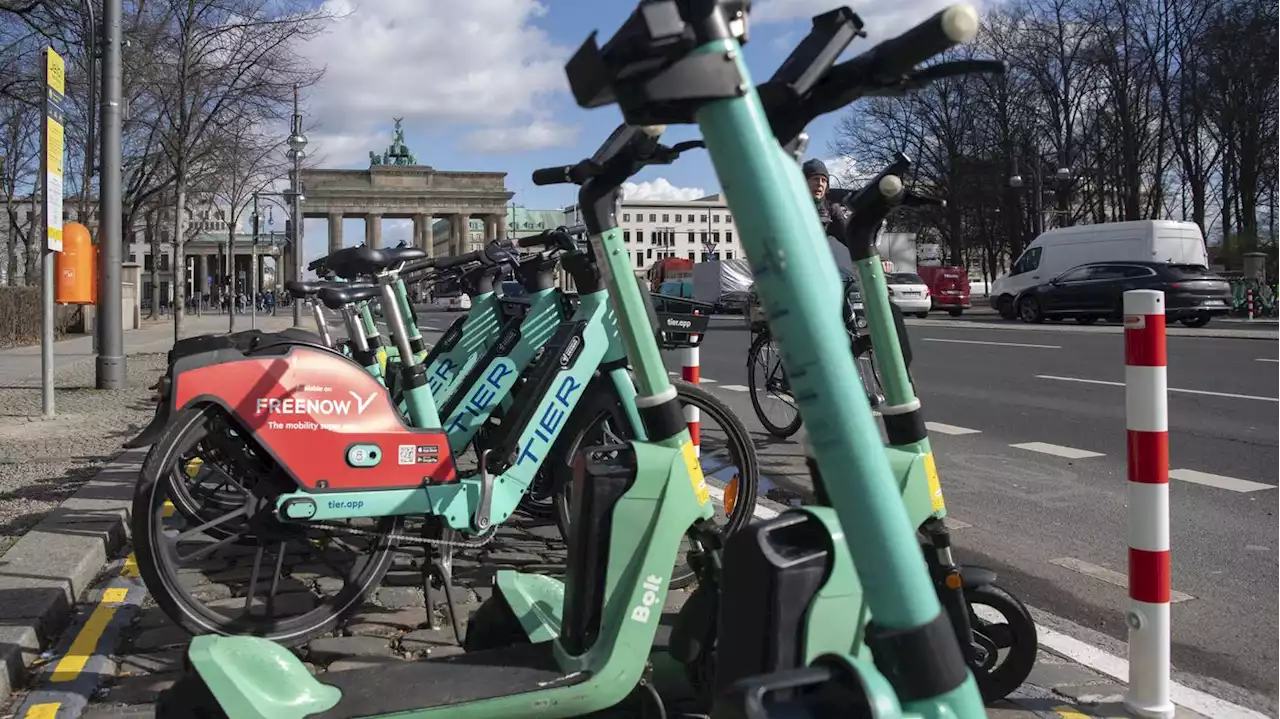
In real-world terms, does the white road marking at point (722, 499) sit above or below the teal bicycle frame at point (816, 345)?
below

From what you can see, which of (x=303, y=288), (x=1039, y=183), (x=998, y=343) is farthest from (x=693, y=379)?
(x=1039, y=183)

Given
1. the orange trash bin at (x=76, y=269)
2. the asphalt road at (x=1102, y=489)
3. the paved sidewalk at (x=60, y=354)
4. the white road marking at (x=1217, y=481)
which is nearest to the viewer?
the asphalt road at (x=1102, y=489)

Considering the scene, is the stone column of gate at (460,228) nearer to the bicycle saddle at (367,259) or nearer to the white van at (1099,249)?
the white van at (1099,249)

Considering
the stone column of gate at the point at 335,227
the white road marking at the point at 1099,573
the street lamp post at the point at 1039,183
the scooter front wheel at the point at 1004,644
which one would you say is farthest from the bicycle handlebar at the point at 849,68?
the stone column of gate at the point at 335,227

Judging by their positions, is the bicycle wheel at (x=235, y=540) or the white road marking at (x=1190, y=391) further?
the white road marking at (x=1190, y=391)

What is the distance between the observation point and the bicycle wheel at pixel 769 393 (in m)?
7.46

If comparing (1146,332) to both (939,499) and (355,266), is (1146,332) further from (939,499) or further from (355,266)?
(355,266)

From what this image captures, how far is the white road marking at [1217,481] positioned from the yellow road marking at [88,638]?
5761 mm

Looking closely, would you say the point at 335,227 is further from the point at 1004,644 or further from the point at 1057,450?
the point at 1004,644

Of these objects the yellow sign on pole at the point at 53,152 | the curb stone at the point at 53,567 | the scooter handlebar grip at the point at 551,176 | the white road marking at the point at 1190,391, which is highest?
the yellow sign on pole at the point at 53,152

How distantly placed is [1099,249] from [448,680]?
96.2ft

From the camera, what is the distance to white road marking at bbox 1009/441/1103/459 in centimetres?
721

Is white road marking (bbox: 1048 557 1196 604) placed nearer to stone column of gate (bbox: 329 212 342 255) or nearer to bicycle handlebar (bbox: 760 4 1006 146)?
bicycle handlebar (bbox: 760 4 1006 146)

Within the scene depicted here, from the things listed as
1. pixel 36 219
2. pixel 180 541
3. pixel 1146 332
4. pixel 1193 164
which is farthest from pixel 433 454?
pixel 1193 164
